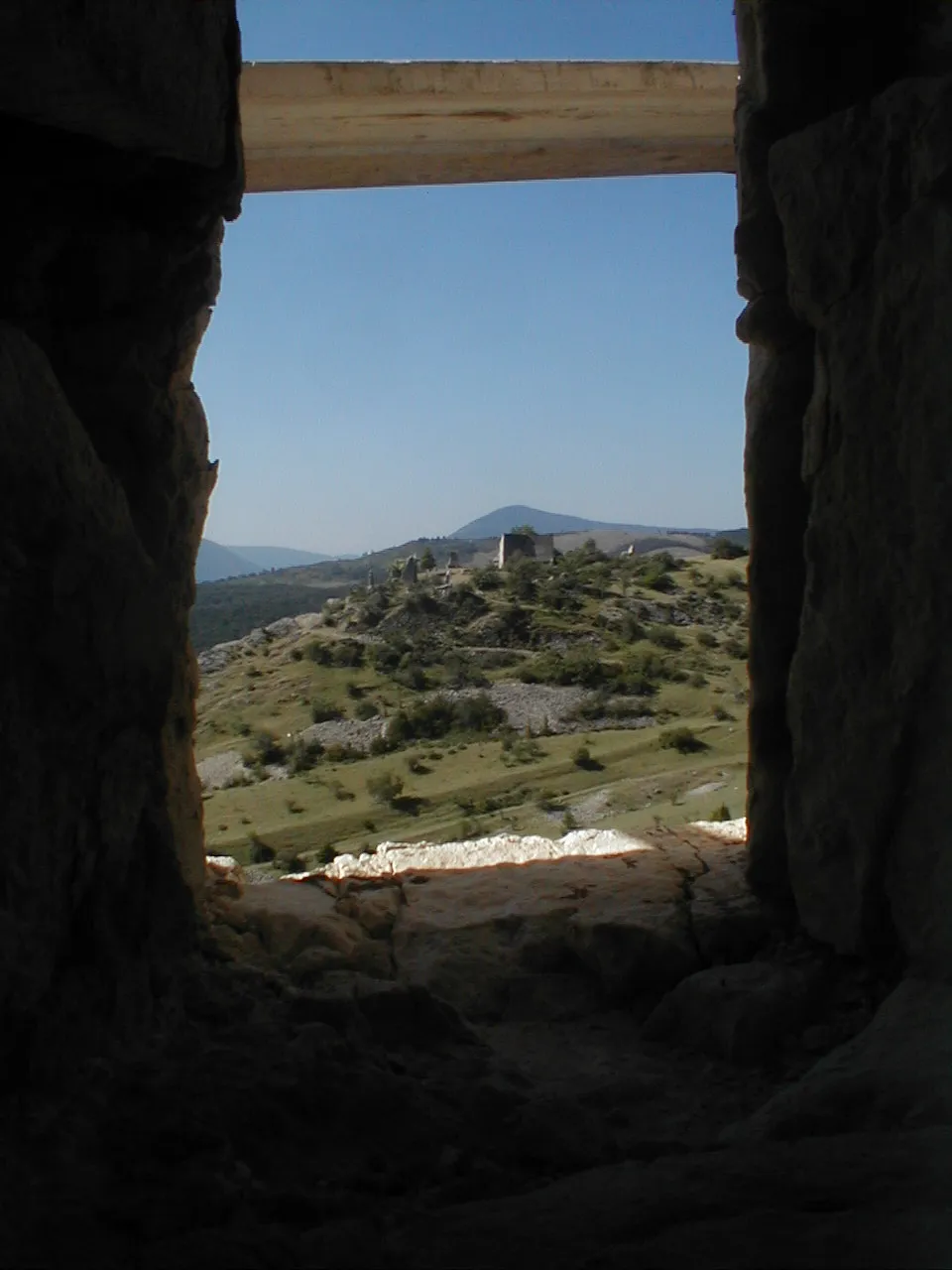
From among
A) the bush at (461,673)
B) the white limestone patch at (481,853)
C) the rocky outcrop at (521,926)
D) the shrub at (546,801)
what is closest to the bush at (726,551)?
the bush at (461,673)

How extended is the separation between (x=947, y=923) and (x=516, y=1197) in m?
1.31

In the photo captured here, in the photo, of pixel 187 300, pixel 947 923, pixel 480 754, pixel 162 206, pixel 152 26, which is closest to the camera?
pixel 152 26

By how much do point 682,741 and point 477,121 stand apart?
4.53 metres

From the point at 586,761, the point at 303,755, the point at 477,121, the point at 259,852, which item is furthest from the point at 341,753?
the point at 477,121

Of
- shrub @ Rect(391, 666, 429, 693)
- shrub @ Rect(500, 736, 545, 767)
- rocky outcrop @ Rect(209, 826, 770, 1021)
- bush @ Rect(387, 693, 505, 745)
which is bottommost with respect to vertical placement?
rocky outcrop @ Rect(209, 826, 770, 1021)

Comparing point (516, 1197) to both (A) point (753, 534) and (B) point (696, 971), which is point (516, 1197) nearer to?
(B) point (696, 971)

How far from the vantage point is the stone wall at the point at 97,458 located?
2.11 meters

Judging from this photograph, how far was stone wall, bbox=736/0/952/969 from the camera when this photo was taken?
2633 millimetres

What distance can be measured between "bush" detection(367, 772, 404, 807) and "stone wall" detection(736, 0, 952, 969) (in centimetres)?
447

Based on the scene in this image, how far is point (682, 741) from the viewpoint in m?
7.89

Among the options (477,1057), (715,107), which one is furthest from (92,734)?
(715,107)

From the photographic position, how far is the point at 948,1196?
1.65m

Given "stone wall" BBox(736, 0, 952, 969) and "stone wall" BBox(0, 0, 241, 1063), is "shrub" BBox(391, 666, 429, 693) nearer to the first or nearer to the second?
"stone wall" BBox(736, 0, 952, 969)

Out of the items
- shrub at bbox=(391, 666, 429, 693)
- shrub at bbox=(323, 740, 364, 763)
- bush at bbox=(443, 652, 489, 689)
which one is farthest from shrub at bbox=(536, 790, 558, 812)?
shrub at bbox=(391, 666, 429, 693)
